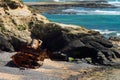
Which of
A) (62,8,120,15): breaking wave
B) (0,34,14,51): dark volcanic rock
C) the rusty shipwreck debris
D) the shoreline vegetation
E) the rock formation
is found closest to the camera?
the shoreline vegetation

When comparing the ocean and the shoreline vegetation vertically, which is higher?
the shoreline vegetation

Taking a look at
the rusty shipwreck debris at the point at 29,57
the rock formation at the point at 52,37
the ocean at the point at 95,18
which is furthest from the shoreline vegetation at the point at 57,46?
the ocean at the point at 95,18

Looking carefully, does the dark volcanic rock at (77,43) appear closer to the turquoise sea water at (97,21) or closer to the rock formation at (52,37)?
the rock formation at (52,37)

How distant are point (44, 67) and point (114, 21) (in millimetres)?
48514

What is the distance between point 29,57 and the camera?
41594 millimetres

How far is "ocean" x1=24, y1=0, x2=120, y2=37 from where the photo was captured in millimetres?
77438

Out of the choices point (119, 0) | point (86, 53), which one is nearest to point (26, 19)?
point (86, 53)

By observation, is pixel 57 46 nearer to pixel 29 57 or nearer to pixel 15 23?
pixel 15 23

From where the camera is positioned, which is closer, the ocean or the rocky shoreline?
the ocean

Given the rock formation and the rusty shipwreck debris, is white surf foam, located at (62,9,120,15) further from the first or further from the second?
the rusty shipwreck debris

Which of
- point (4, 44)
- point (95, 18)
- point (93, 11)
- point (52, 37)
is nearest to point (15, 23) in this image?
point (4, 44)

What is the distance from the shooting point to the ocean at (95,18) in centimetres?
7744

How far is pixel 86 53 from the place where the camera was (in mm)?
46062

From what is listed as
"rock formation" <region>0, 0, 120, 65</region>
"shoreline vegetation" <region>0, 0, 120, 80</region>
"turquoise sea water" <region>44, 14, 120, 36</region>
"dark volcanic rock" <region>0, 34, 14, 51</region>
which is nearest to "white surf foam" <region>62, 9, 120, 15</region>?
"turquoise sea water" <region>44, 14, 120, 36</region>
